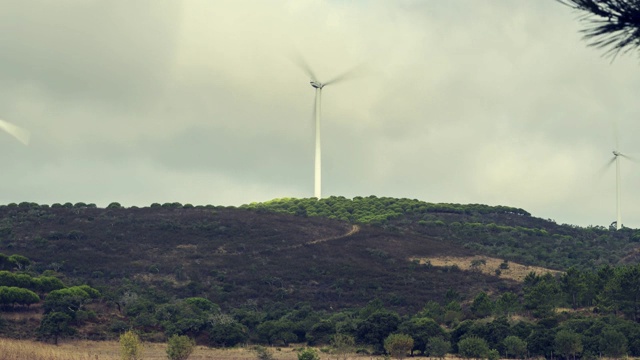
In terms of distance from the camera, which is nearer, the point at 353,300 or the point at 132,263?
the point at 353,300

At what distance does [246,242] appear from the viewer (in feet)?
561

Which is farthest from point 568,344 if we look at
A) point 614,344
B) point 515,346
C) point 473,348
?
point 473,348

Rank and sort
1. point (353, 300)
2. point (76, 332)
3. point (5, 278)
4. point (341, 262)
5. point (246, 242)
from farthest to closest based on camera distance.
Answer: point (246, 242)
point (341, 262)
point (353, 300)
point (5, 278)
point (76, 332)

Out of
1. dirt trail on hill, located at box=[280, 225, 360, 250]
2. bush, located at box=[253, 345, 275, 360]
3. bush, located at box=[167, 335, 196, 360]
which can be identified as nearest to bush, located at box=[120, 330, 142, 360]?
bush, located at box=[167, 335, 196, 360]

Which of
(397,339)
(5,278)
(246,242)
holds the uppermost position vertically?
(246,242)

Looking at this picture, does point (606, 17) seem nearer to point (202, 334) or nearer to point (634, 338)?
point (634, 338)

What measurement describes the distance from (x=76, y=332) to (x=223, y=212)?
9527cm

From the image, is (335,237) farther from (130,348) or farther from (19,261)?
(130,348)

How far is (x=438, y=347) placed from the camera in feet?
309

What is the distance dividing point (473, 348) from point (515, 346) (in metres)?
5.18

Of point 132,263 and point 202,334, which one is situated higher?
point 132,263

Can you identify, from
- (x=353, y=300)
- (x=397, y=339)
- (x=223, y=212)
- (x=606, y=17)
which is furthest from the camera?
(x=223, y=212)

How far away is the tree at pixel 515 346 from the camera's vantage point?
310 ft

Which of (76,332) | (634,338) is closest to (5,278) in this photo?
(76,332)
